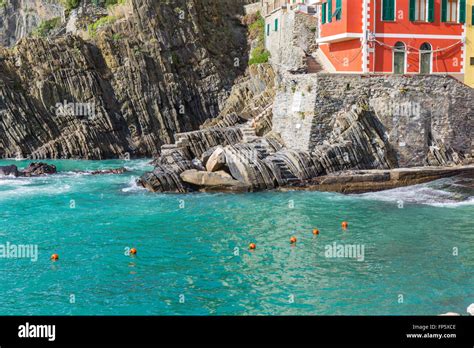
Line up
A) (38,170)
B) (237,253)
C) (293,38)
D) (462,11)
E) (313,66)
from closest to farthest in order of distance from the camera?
1. (237,253)
2. (462,11)
3. (38,170)
4. (313,66)
5. (293,38)

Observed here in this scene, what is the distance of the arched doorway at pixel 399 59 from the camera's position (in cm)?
3644

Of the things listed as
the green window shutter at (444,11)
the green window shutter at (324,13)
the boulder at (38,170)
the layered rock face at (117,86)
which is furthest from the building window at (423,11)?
the boulder at (38,170)

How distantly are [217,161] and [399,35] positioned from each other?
14061mm

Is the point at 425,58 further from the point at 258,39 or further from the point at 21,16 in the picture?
the point at 21,16

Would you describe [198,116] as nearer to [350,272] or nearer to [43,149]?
[43,149]

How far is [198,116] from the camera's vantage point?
5569cm

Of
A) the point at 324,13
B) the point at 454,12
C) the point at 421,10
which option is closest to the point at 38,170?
the point at 324,13

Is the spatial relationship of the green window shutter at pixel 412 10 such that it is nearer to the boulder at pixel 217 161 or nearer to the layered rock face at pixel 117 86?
the boulder at pixel 217 161

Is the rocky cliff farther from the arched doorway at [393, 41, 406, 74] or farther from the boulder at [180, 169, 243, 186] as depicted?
the arched doorway at [393, 41, 406, 74]

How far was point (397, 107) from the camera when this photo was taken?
113 ft

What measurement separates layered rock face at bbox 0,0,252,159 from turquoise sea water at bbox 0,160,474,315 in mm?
19323

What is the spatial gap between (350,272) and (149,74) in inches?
1556
